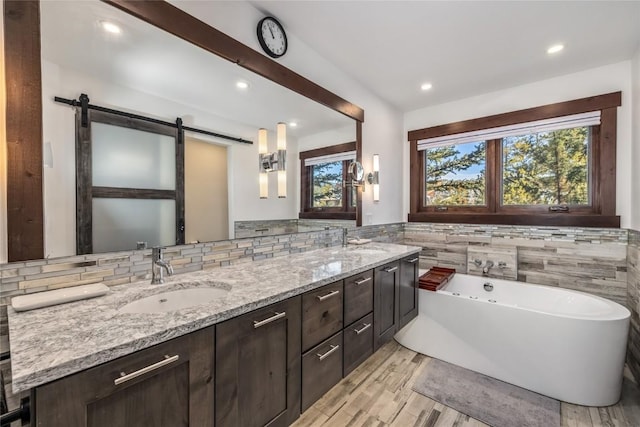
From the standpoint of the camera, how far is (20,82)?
1.02m

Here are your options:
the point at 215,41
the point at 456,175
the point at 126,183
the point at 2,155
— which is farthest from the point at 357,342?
the point at 456,175

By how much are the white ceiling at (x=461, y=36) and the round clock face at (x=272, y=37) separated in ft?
0.21

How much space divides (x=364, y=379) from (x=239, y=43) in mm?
2574

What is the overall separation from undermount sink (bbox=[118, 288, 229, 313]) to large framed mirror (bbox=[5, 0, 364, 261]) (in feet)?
1.03

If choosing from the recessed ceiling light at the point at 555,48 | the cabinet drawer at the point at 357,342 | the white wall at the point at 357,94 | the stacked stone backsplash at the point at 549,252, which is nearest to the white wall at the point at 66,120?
the white wall at the point at 357,94

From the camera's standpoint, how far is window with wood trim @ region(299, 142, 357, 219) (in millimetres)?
2346

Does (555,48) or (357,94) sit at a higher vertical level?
(555,48)

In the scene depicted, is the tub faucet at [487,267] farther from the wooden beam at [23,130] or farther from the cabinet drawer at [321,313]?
the wooden beam at [23,130]

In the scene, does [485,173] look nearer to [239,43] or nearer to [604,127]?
[604,127]

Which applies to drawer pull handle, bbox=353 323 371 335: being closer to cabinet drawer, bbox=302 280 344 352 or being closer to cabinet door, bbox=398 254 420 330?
cabinet drawer, bbox=302 280 344 352

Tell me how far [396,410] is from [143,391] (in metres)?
1.69

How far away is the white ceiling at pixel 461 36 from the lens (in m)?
1.76

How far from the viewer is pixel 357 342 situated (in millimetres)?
1688

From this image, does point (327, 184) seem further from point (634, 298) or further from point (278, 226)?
point (634, 298)
